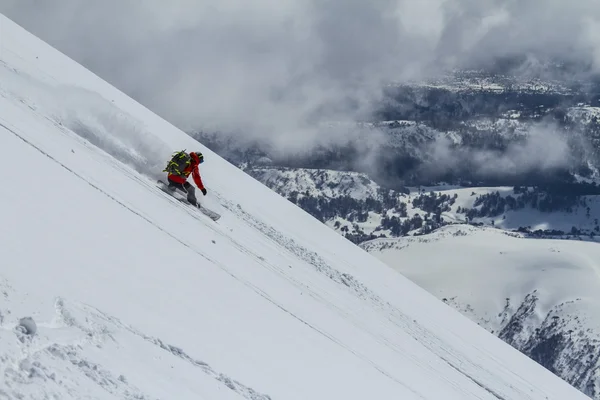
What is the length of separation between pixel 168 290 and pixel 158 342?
2535mm

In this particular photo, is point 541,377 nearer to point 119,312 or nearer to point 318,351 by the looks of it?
point 318,351

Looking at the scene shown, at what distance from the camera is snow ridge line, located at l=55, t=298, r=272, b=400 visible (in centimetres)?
1072

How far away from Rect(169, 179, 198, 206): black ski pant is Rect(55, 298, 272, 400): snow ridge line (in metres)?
14.5

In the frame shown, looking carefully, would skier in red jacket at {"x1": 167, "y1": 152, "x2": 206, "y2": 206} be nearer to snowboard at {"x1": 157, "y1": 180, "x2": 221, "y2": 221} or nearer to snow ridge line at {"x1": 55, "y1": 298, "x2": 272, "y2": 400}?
snowboard at {"x1": 157, "y1": 180, "x2": 221, "y2": 221}

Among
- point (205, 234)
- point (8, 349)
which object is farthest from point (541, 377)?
point (8, 349)

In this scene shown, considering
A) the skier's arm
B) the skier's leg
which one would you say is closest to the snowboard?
the skier's leg

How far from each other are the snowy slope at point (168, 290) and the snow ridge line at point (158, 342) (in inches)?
1.4

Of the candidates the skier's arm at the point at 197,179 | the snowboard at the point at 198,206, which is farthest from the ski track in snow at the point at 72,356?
the skier's arm at the point at 197,179

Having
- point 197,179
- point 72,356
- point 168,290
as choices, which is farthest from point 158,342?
point 197,179

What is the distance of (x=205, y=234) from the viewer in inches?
895

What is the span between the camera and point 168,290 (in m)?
14.2

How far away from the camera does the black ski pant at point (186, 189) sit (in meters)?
26.1

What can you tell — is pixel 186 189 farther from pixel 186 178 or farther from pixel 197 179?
pixel 197 179

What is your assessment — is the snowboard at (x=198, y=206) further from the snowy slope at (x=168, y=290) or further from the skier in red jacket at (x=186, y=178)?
the snowy slope at (x=168, y=290)
